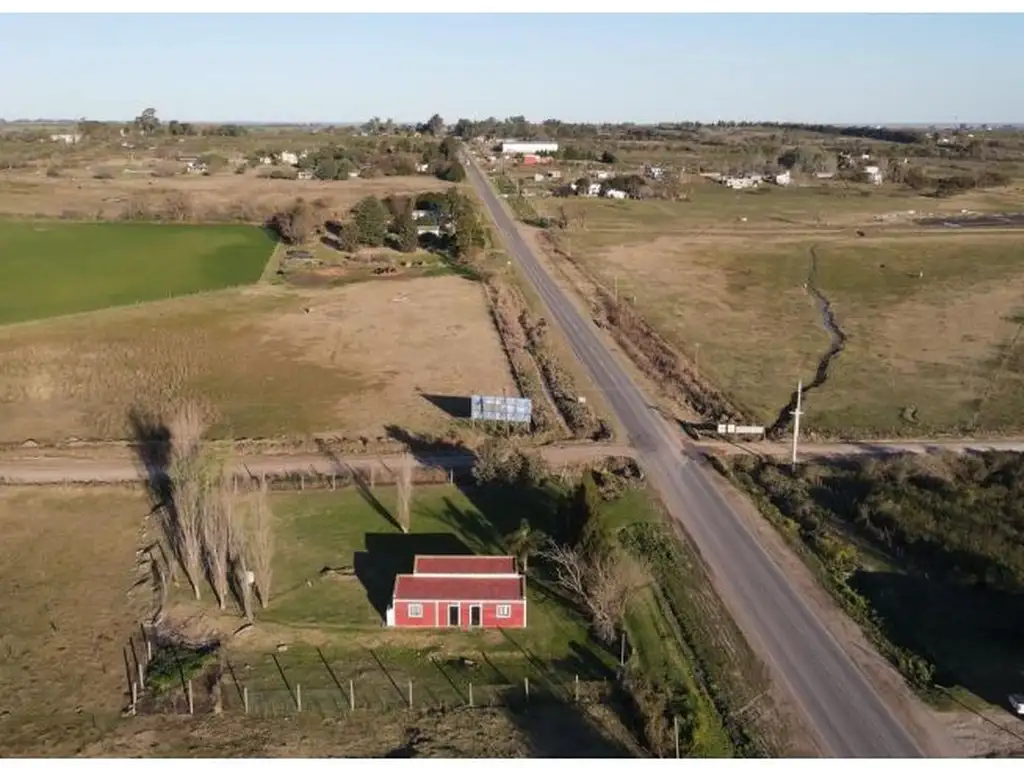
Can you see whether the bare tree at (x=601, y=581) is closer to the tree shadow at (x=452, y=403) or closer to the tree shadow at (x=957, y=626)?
the tree shadow at (x=957, y=626)

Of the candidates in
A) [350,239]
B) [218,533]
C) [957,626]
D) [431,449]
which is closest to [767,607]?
[957,626]

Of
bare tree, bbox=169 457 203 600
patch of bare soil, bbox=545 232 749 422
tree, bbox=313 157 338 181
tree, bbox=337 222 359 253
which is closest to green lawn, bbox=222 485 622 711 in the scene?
bare tree, bbox=169 457 203 600

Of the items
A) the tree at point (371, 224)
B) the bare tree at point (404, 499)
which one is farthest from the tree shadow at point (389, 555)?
the tree at point (371, 224)

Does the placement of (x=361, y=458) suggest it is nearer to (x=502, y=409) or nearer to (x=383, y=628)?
(x=502, y=409)

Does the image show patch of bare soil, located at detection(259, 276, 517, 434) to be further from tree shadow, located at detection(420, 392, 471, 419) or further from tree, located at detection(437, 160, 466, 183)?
tree, located at detection(437, 160, 466, 183)

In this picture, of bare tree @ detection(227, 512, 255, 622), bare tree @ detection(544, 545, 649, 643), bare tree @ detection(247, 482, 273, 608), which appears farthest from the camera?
bare tree @ detection(247, 482, 273, 608)
